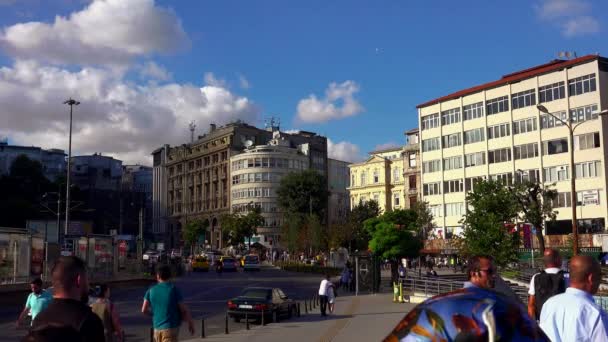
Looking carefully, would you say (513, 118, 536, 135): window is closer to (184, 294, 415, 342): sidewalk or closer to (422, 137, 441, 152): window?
(422, 137, 441, 152): window

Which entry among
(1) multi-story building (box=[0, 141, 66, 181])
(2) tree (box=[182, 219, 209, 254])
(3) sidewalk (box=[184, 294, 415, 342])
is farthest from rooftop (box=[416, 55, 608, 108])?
(1) multi-story building (box=[0, 141, 66, 181])

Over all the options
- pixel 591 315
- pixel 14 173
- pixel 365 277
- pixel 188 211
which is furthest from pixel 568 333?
pixel 188 211

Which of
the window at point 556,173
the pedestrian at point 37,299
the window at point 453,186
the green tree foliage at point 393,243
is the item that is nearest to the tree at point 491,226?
the green tree foliage at point 393,243

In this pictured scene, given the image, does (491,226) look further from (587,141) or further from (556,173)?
(556,173)

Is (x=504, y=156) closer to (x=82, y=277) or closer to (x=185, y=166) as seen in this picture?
(x=82, y=277)

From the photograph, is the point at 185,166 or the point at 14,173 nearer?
the point at 14,173

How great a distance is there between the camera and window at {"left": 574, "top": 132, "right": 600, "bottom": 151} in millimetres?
59719

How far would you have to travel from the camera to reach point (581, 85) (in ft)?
201

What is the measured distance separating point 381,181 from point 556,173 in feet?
121

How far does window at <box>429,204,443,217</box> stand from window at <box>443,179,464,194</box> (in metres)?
1.93

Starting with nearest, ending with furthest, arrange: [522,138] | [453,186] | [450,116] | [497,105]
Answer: [522,138], [497,105], [453,186], [450,116]

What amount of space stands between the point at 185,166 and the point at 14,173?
44.4 metres

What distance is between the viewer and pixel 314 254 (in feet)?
280

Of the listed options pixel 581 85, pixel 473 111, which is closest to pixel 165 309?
pixel 581 85
